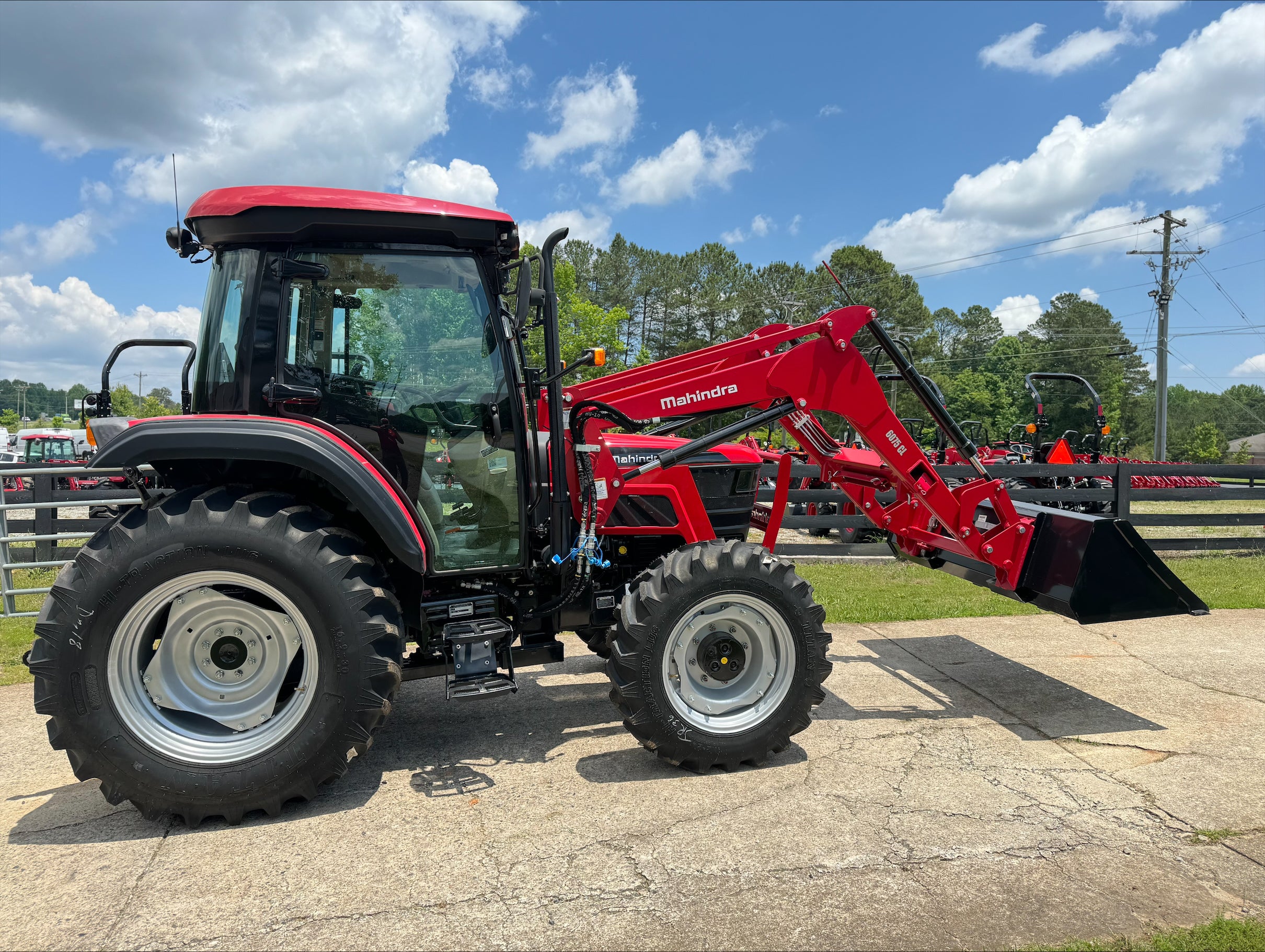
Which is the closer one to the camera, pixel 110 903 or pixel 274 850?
pixel 110 903

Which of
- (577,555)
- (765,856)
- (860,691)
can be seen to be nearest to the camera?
(765,856)

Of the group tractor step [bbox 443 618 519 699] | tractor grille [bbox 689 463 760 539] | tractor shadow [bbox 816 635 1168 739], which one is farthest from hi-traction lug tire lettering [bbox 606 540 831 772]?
tractor shadow [bbox 816 635 1168 739]

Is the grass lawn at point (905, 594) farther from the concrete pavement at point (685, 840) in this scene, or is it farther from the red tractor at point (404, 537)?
the red tractor at point (404, 537)

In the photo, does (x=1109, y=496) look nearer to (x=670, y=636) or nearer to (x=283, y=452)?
(x=670, y=636)

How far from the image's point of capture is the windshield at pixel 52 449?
78.3 ft

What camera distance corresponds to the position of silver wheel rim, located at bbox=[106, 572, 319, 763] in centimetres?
322

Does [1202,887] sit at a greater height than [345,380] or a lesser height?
lesser

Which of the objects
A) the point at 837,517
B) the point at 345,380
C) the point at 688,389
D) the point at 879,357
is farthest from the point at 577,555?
the point at 837,517

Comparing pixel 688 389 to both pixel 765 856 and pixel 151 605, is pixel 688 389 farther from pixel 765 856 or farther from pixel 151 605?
pixel 151 605

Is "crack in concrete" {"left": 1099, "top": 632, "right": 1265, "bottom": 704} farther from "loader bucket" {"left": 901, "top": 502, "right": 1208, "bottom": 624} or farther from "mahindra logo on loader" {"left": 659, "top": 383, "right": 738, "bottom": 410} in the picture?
"mahindra logo on loader" {"left": 659, "top": 383, "right": 738, "bottom": 410}

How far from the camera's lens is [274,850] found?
119 inches

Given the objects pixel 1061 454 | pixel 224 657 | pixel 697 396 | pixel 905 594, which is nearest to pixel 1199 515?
pixel 1061 454

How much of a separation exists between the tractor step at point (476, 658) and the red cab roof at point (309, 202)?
1888 millimetres

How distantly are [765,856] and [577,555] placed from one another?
1624 millimetres
